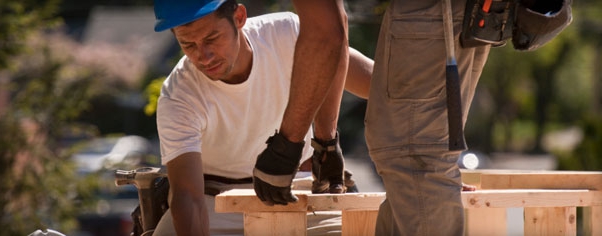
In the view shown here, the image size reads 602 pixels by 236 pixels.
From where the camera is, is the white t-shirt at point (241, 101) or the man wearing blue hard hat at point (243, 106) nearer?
the man wearing blue hard hat at point (243, 106)

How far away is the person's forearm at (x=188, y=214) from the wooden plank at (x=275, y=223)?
29 centimetres

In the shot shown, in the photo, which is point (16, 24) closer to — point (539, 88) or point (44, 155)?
point (44, 155)

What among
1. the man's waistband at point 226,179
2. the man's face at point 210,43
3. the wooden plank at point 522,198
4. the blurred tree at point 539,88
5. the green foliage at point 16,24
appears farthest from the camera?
the blurred tree at point 539,88

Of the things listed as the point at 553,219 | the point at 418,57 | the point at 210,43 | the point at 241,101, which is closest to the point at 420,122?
the point at 418,57

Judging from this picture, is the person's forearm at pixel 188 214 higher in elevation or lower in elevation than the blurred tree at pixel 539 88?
higher

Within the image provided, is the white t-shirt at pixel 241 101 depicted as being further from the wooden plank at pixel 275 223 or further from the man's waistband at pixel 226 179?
the wooden plank at pixel 275 223

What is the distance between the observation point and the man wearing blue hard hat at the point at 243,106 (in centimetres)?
321

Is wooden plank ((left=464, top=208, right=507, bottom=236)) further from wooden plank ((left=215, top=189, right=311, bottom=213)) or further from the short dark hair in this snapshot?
the short dark hair

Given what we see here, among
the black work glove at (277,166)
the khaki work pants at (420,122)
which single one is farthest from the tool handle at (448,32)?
the black work glove at (277,166)

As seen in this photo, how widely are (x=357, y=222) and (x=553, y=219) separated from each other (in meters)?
0.73

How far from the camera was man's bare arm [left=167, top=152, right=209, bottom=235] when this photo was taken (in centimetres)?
371

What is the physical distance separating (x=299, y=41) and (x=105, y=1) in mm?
24522

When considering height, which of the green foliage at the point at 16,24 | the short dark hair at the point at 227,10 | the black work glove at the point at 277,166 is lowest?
the black work glove at the point at 277,166

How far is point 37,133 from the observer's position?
32.3 feet
